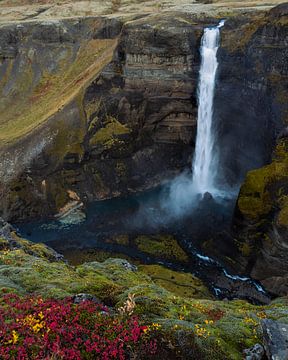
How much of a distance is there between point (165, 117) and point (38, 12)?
61.4 m

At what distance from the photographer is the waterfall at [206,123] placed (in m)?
59.2

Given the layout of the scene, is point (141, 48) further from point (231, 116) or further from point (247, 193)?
point (247, 193)

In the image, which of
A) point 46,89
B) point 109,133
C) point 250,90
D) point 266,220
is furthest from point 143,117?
point 266,220

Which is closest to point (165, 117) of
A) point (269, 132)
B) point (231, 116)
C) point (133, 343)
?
point (231, 116)

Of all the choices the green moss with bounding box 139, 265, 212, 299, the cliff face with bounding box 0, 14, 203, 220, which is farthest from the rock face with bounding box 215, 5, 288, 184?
the green moss with bounding box 139, 265, 212, 299

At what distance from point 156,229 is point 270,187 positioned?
16.7m

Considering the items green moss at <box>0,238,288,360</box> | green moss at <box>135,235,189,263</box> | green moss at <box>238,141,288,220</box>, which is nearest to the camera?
green moss at <box>0,238,288,360</box>

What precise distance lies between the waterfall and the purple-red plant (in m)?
49.9

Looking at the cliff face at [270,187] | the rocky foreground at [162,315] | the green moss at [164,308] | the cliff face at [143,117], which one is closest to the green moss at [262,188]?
the cliff face at [270,187]

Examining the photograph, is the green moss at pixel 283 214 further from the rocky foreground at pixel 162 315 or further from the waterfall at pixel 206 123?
the rocky foreground at pixel 162 315

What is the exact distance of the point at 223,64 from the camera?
57.8m

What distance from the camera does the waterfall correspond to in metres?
59.2

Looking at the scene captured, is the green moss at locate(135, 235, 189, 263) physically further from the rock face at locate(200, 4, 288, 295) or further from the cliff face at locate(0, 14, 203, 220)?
the cliff face at locate(0, 14, 203, 220)

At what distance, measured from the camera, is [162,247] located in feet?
154
